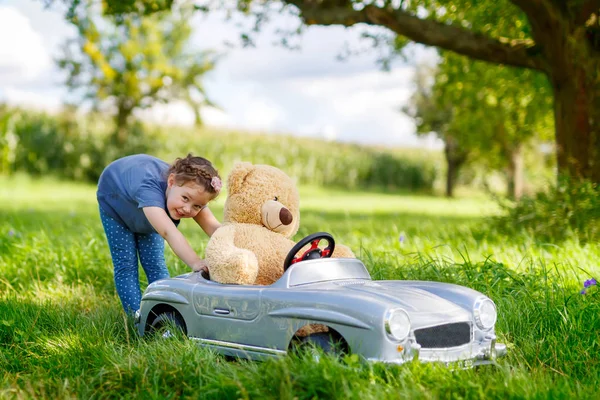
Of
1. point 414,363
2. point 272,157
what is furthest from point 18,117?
point 414,363

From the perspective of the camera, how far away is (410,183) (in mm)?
31078

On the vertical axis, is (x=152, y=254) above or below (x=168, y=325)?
above

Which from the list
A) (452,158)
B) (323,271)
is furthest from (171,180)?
(452,158)

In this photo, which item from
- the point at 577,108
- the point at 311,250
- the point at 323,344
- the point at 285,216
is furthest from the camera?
the point at 577,108

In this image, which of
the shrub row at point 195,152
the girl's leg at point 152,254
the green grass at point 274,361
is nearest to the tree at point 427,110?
the shrub row at point 195,152

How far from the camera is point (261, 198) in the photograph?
3768 millimetres

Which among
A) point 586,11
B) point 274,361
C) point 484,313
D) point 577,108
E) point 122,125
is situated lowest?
point 274,361

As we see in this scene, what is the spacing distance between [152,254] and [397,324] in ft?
7.72

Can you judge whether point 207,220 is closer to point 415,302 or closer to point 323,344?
point 323,344

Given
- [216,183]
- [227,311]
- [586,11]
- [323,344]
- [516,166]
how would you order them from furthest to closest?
[516,166], [586,11], [216,183], [227,311], [323,344]

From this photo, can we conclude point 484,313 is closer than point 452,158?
Yes

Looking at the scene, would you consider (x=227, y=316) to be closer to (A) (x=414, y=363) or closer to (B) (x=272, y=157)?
(A) (x=414, y=363)

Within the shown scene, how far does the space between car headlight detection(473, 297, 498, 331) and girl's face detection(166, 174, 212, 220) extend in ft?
5.57

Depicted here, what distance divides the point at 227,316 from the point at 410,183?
28.4m
